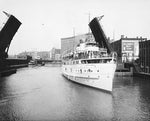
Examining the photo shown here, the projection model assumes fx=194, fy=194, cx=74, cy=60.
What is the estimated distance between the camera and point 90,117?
18.2 meters

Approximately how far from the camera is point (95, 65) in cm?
2950

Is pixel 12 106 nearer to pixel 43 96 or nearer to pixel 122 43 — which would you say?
pixel 43 96

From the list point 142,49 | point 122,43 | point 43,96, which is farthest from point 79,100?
point 122,43

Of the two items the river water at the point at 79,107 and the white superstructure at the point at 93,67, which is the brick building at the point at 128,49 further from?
the river water at the point at 79,107

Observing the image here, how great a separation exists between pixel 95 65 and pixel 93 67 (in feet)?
1.94

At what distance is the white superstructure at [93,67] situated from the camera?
28000mm

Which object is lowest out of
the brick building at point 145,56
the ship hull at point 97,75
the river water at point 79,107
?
the river water at point 79,107

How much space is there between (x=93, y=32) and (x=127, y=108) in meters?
21.7

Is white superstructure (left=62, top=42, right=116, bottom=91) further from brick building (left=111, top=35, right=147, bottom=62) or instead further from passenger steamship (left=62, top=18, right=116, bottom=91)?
brick building (left=111, top=35, right=147, bottom=62)

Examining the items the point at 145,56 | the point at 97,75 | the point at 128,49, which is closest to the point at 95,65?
the point at 97,75

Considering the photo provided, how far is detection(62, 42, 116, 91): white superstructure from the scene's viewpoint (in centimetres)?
2800

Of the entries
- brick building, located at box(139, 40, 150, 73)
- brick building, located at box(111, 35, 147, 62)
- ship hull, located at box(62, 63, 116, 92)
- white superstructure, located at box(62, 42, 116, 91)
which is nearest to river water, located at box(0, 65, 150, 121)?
ship hull, located at box(62, 63, 116, 92)

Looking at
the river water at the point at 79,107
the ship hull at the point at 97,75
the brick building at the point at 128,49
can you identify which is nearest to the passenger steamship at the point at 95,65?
the ship hull at the point at 97,75

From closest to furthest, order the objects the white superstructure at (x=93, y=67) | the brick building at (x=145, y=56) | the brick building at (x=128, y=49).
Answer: the white superstructure at (x=93, y=67), the brick building at (x=145, y=56), the brick building at (x=128, y=49)
